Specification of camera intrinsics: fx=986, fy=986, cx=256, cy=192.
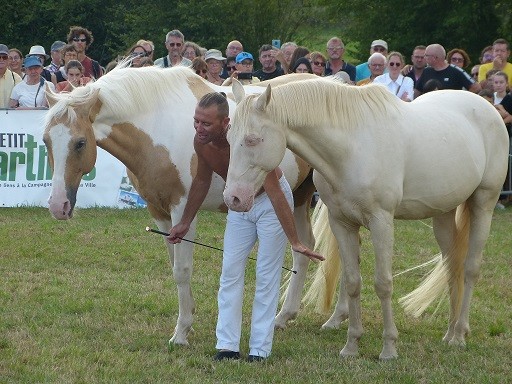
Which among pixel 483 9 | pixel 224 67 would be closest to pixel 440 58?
pixel 224 67

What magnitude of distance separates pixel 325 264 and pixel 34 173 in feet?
20.4

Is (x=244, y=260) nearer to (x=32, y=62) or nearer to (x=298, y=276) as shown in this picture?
(x=298, y=276)

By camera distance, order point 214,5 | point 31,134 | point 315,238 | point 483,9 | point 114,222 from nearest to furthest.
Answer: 1. point 315,238
2. point 114,222
3. point 31,134
4. point 483,9
5. point 214,5

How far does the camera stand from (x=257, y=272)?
6465mm

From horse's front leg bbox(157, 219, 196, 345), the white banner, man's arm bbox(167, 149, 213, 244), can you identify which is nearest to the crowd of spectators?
the white banner

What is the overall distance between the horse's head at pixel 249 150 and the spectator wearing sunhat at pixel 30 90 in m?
7.99

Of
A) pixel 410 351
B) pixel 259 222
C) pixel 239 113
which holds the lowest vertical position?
pixel 410 351

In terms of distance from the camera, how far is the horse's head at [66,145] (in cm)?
659

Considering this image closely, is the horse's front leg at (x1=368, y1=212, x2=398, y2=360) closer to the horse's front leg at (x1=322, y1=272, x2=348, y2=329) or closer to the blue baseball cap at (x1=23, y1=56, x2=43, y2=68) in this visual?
the horse's front leg at (x1=322, y1=272, x2=348, y2=329)

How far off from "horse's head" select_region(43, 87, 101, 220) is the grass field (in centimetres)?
101

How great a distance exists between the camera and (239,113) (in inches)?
234

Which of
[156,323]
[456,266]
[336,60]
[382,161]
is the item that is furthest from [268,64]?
[382,161]

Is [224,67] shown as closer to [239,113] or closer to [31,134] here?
[31,134]

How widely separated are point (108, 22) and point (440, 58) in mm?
14645
